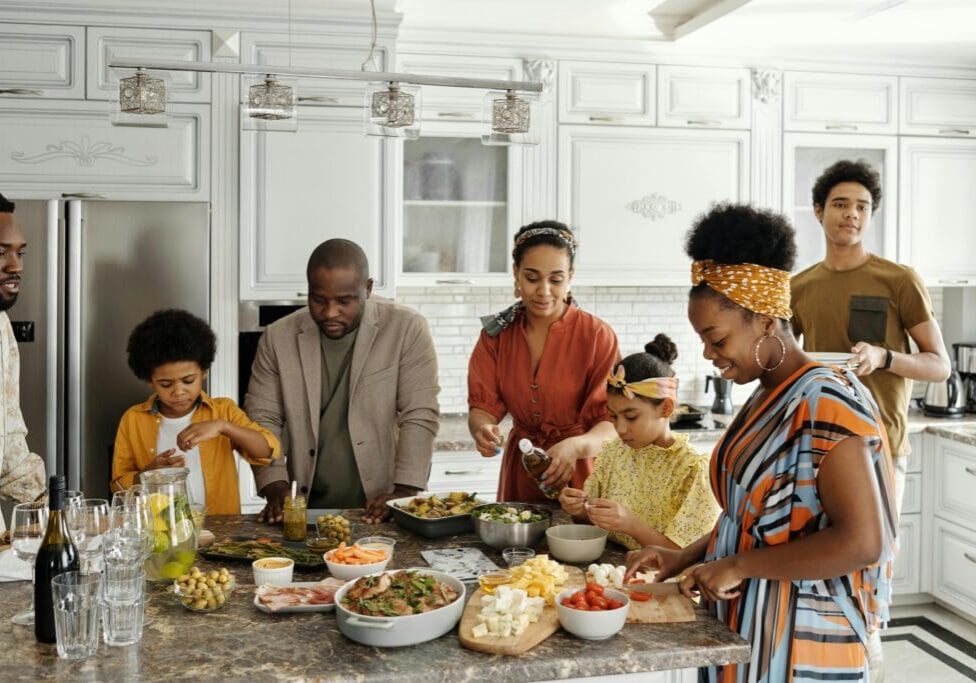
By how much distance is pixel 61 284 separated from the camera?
12.2 ft

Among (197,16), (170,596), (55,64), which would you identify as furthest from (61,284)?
(170,596)

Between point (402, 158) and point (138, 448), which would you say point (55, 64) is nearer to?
point (402, 158)

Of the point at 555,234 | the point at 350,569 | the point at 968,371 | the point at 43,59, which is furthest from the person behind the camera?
the point at 968,371

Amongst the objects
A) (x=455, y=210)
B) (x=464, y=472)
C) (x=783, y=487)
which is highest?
(x=455, y=210)

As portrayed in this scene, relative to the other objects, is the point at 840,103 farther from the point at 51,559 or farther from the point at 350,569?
the point at 51,559

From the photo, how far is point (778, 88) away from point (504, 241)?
1552 mm

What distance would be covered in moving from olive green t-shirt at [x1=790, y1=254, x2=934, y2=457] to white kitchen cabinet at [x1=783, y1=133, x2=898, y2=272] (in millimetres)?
1296

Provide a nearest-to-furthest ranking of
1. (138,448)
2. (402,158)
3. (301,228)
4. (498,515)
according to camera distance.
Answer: (498,515), (138,448), (301,228), (402,158)

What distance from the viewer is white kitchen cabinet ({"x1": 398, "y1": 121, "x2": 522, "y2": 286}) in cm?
432

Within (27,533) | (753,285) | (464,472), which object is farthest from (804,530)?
(464,472)

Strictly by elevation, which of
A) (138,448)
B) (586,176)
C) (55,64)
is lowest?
(138,448)

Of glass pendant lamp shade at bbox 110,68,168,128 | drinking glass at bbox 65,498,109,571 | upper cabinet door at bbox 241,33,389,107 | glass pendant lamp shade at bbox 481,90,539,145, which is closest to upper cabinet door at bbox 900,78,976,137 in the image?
upper cabinet door at bbox 241,33,389,107

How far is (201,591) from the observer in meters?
1.74

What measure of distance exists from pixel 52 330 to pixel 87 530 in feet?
7.41
